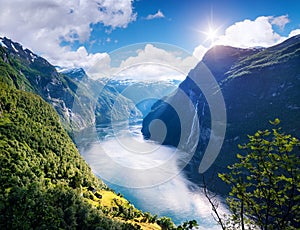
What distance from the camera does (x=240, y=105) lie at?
14825 centimetres

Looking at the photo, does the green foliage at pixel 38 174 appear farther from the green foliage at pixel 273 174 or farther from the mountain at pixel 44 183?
the green foliage at pixel 273 174

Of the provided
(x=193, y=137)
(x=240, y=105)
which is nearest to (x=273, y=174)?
(x=240, y=105)

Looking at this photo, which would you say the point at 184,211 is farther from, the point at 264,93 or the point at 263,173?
the point at 264,93

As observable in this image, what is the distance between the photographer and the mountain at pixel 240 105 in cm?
12147

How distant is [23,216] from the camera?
137 ft

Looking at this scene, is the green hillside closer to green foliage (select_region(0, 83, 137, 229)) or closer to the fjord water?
green foliage (select_region(0, 83, 137, 229))

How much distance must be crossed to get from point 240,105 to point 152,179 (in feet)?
258

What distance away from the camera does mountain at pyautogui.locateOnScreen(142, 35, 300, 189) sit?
121469 millimetres

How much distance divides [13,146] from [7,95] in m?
24.9

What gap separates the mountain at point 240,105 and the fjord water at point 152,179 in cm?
966

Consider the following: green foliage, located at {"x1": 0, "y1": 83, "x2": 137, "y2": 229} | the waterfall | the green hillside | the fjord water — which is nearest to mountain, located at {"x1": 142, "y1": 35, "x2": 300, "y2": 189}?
the waterfall

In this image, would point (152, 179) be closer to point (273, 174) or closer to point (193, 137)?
point (193, 137)

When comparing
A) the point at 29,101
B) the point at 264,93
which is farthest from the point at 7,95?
the point at 264,93

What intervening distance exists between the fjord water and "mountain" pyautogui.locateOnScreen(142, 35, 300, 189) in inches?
380
